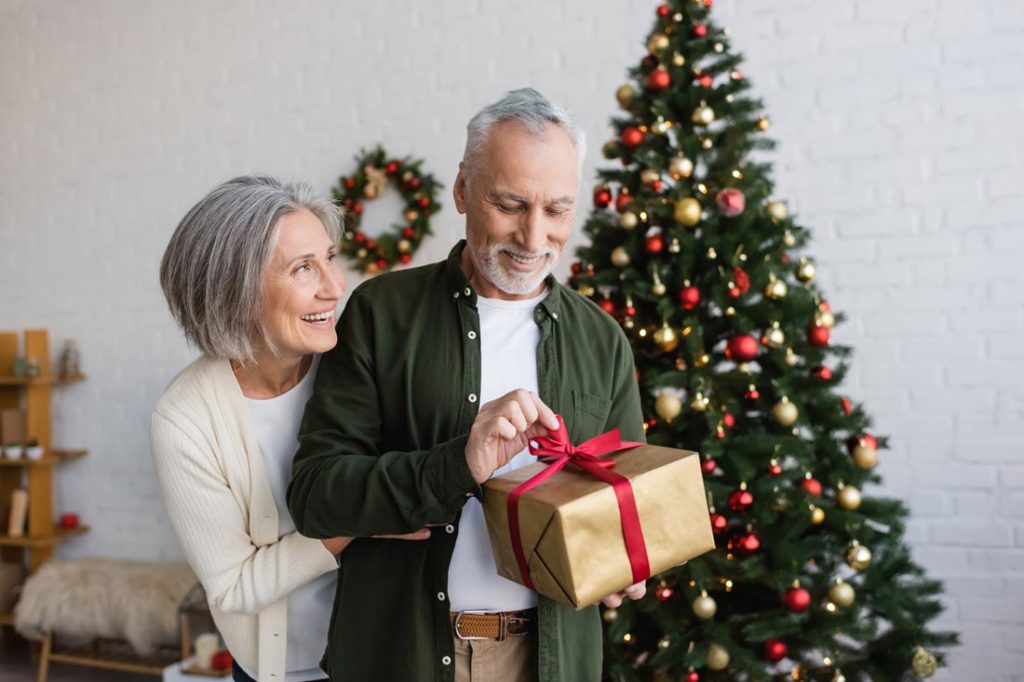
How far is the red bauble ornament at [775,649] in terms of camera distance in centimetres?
221

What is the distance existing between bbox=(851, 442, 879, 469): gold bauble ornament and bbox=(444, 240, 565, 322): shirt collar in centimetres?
114

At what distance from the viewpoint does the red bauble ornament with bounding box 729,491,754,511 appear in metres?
2.19

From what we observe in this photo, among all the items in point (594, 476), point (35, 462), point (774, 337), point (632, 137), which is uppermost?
point (632, 137)

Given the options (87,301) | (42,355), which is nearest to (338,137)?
(87,301)

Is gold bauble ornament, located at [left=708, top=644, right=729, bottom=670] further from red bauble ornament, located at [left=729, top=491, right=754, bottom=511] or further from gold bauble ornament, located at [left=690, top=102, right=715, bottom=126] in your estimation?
gold bauble ornament, located at [left=690, top=102, right=715, bottom=126]

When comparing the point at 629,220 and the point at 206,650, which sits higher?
the point at 629,220

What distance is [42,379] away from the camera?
14.1 feet

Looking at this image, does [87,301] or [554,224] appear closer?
[554,224]

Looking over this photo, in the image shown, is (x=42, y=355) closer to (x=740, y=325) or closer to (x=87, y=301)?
(x=87, y=301)

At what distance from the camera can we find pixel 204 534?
1.53 metres

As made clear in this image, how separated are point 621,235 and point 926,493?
1.47 metres

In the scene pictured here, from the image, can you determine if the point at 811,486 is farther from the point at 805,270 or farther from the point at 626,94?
the point at 626,94

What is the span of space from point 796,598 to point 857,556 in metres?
0.20

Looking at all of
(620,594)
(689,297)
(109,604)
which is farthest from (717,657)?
(109,604)
